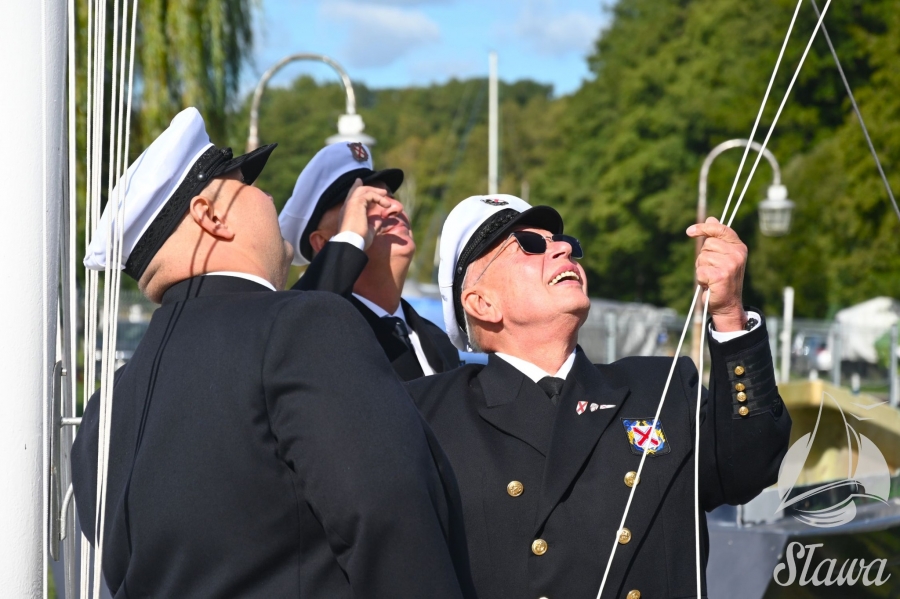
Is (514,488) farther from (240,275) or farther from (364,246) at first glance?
(364,246)

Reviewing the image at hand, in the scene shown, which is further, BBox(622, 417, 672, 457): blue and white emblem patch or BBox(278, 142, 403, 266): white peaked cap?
BBox(278, 142, 403, 266): white peaked cap

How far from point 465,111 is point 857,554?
97.2 metres

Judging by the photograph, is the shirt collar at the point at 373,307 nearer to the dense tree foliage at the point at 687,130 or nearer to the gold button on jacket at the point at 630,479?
the gold button on jacket at the point at 630,479

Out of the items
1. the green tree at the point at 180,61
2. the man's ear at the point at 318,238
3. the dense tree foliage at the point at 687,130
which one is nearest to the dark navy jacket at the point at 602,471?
the man's ear at the point at 318,238

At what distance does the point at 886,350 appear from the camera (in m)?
13.8

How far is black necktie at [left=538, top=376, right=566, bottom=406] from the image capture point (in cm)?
264

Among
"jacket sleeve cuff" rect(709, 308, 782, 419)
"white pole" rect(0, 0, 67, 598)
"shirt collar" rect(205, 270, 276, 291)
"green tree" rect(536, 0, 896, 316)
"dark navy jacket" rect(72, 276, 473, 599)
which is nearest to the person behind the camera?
"dark navy jacket" rect(72, 276, 473, 599)

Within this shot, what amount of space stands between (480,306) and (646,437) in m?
0.56

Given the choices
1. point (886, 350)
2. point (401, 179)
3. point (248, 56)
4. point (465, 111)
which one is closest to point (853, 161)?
point (886, 350)

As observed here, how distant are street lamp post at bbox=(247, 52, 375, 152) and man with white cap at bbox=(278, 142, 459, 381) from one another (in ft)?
17.6

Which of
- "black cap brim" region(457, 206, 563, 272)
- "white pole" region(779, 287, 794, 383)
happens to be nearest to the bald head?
"black cap brim" region(457, 206, 563, 272)

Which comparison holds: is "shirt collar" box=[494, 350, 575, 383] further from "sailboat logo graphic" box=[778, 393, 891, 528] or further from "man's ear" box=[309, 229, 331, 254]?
"man's ear" box=[309, 229, 331, 254]

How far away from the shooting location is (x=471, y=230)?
288 cm

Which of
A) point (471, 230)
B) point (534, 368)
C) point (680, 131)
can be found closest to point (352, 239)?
point (471, 230)
